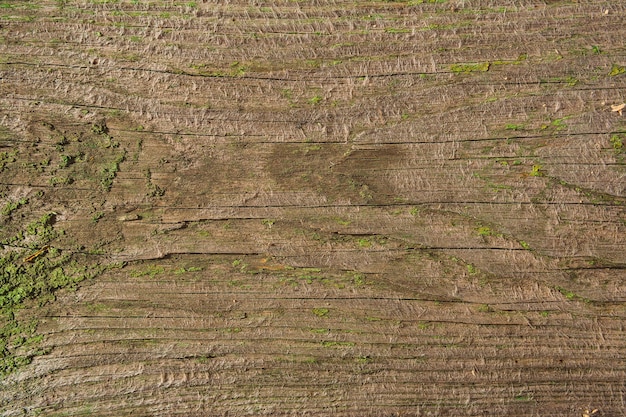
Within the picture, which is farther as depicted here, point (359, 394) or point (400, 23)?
point (400, 23)

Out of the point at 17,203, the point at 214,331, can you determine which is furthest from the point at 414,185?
the point at 17,203

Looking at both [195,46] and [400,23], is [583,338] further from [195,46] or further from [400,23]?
[195,46]

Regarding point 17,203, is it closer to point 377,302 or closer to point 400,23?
point 377,302

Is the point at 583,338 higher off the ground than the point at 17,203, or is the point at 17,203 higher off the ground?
the point at 17,203

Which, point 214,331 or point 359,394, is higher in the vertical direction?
point 214,331

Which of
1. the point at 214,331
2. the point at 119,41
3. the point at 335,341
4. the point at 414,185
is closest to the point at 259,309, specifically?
the point at 214,331

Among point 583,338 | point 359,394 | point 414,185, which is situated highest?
point 414,185
